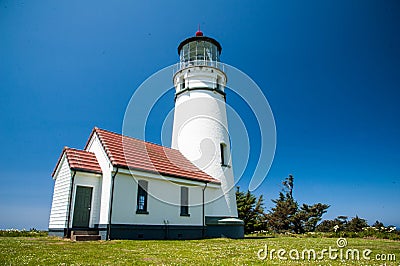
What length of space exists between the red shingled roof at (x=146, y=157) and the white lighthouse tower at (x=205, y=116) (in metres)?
0.91

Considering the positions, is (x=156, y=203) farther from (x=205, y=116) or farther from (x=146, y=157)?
(x=205, y=116)

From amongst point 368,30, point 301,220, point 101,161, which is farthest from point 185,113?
point 301,220

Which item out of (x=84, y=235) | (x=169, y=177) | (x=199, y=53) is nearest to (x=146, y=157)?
(x=169, y=177)

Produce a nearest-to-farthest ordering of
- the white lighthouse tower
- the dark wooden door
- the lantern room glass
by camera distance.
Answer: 1. the dark wooden door
2. the white lighthouse tower
3. the lantern room glass

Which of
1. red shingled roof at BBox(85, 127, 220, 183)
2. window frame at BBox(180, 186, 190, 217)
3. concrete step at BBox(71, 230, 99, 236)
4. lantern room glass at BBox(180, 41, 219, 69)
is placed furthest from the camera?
lantern room glass at BBox(180, 41, 219, 69)

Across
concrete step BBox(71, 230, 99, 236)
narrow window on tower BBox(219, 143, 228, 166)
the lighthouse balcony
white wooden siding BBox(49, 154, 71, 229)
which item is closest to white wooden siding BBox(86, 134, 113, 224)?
concrete step BBox(71, 230, 99, 236)

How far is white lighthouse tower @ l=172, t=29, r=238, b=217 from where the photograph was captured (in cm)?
1817

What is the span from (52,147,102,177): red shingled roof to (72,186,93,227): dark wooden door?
0.88m

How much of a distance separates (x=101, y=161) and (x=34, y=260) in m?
7.66

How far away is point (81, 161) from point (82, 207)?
2.10 m

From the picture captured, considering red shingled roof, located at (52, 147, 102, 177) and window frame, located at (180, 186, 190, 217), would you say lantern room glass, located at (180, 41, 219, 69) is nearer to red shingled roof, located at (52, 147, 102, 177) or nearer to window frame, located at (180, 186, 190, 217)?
window frame, located at (180, 186, 190, 217)

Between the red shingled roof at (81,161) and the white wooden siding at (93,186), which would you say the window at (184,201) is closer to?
the white wooden siding at (93,186)

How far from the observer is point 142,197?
43.2ft

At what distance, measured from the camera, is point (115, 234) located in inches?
457
